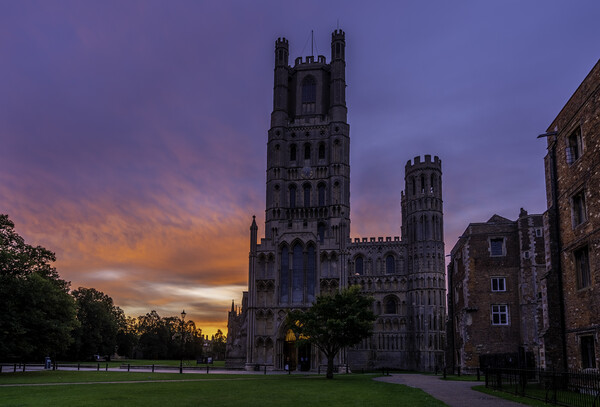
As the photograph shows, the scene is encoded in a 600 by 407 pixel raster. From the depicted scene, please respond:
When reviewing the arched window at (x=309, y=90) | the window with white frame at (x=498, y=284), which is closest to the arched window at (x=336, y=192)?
the arched window at (x=309, y=90)

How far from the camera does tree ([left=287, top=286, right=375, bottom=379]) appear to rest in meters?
40.5

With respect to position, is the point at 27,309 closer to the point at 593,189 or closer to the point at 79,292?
the point at 593,189

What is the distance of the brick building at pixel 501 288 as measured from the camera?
129 ft

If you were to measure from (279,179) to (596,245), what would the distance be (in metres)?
Result: 54.8

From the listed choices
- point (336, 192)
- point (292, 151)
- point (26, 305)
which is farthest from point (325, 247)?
point (26, 305)

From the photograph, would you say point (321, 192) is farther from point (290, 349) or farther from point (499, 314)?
point (499, 314)

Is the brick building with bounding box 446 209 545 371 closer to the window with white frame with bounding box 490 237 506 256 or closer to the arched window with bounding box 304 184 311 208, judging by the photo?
the window with white frame with bounding box 490 237 506 256

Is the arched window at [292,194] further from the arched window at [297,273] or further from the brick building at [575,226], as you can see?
the brick building at [575,226]

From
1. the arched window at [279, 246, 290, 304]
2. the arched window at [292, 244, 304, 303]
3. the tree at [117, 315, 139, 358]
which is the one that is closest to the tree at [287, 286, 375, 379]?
the arched window at [292, 244, 304, 303]

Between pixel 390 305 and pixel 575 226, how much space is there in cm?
5661

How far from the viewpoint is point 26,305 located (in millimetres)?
42469

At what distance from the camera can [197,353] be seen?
121m

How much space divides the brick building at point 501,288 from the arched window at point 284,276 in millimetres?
25522

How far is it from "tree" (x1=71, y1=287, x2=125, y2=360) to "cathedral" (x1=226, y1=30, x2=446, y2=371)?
23.1 meters
